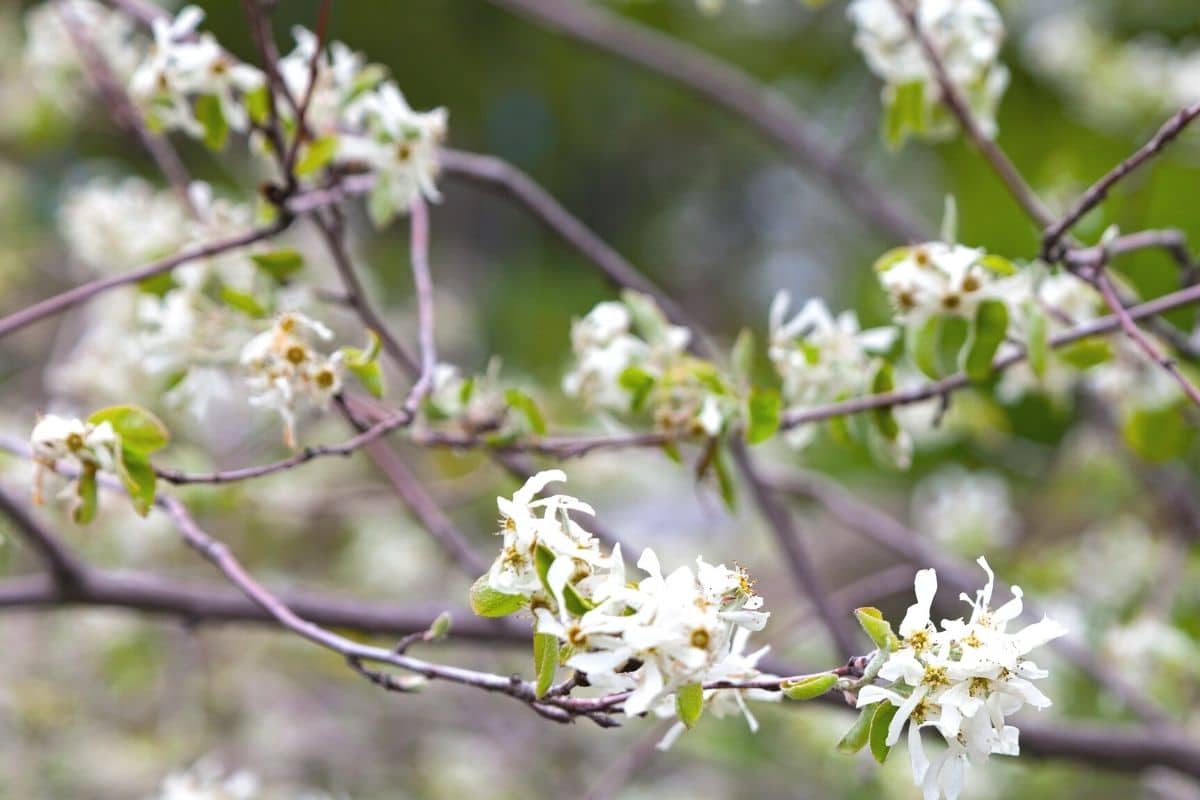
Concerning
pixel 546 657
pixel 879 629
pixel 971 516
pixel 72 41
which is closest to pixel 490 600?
pixel 546 657

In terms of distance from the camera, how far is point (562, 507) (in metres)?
0.50

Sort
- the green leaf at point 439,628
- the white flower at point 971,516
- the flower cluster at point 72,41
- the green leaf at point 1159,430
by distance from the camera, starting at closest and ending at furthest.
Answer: the green leaf at point 439,628, the green leaf at point 1159,430, the flower cluster at point 72,41, the white flower at point 971,516

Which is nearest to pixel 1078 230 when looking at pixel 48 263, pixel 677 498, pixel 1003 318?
pixel 1003 318

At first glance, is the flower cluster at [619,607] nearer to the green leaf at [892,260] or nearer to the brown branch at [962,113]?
the green leaf at [892,260]

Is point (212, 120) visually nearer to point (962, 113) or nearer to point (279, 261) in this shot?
point (279, 261)

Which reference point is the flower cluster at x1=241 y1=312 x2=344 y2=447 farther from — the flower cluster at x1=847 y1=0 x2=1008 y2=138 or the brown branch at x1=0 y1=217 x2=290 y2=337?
the flower cluster at x1=847 y1=0 x2=1008 y2=138

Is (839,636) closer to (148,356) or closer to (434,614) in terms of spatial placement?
(434,614)

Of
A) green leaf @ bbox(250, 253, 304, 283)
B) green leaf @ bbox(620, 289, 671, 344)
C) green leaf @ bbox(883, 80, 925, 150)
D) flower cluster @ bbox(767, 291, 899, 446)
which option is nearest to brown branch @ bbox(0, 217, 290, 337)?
green leaf @ bbox(250, 253, 304, 283)

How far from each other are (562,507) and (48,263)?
1.95 metres

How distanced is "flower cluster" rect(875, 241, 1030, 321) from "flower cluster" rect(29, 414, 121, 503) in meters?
0.43

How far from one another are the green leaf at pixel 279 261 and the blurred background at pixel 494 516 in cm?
14

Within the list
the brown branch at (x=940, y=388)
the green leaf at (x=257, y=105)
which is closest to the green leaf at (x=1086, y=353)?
the brown branch at (x=940, y=388)

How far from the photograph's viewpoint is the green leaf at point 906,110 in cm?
89

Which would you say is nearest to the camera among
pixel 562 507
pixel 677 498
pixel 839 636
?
pixel 562 507
